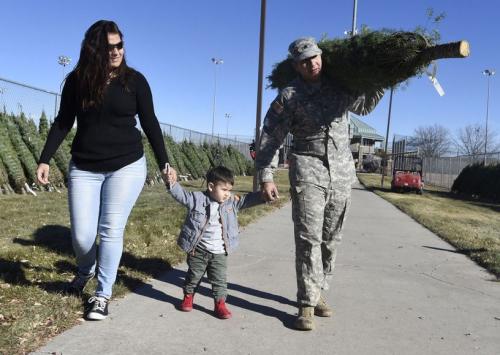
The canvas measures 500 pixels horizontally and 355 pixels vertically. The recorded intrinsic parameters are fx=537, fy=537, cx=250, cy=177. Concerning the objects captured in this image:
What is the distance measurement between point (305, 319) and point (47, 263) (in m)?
2.62

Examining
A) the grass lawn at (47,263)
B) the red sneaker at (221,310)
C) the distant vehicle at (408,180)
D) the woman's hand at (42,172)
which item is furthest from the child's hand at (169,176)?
the distant vehicle at (408,180)

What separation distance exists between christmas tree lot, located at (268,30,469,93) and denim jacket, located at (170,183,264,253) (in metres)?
1.15

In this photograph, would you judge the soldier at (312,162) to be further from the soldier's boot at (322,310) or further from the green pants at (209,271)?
the green pants at (209,271)

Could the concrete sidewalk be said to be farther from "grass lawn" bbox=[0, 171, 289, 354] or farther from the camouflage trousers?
the camouflage trousers

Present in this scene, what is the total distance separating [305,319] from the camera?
392 cm

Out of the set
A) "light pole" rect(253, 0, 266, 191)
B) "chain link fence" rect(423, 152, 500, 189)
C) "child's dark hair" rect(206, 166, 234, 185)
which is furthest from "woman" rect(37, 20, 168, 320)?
"chain link fence" rect(423, 152, 500, 189)

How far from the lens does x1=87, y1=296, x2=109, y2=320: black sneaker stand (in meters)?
3.68

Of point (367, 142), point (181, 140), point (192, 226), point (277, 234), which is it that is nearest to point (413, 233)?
point (277, 234)

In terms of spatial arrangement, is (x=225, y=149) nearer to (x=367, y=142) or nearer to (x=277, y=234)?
(x=277, y=234)

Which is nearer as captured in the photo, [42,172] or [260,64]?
[42,172]

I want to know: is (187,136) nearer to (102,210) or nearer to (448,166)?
(448,166)

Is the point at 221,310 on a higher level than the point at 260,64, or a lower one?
lower

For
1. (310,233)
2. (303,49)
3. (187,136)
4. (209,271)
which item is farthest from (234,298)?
(187,136)

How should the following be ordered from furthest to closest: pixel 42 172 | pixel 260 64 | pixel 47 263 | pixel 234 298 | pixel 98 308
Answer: pixel 260 64 → pixel 47 263 → pixel 234 298 → pixel 42 172 → pixel 98 308
